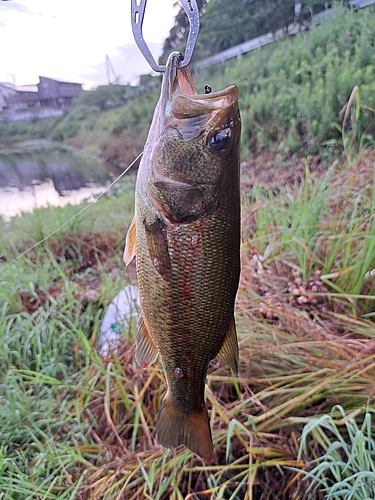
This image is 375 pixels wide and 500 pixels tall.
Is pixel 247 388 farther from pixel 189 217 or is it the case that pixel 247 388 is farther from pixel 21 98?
pixel 21 98

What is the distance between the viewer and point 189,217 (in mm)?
937

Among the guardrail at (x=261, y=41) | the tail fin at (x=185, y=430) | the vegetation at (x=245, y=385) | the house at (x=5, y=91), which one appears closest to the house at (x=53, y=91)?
the house at (x=5, y=91)

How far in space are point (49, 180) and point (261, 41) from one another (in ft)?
28.3

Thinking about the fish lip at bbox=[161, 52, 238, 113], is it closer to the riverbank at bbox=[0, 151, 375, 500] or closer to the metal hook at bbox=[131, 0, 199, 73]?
the metal hook at bbox=[131, 0, 199, 73]

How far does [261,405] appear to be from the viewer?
1.62 m

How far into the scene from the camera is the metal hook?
89 centimetres

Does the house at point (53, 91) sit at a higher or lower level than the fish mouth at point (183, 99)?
higher

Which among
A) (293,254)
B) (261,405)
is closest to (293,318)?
(261,405)

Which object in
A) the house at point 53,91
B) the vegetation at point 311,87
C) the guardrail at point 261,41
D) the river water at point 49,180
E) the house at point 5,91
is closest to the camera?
the vegetation at point 311,87

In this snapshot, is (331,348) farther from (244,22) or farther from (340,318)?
(244,22)

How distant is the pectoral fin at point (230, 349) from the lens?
1.03 m

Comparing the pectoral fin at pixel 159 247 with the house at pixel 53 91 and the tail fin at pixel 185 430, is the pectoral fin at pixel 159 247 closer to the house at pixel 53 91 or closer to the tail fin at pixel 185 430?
the tail fin at pixel 185 430

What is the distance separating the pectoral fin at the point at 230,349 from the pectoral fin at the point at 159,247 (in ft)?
0.81

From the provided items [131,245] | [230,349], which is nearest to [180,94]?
[131,245]
